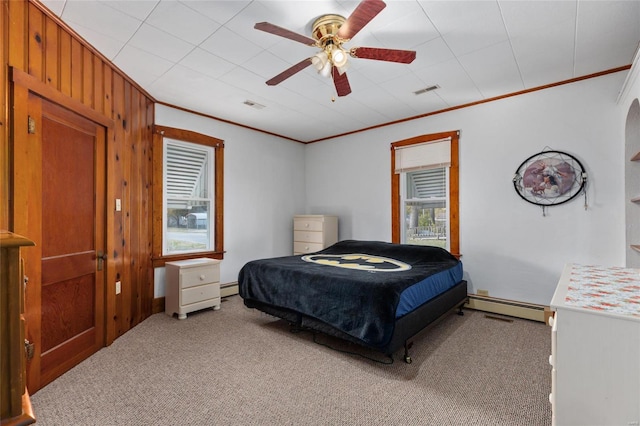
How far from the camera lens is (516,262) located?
3.71 m

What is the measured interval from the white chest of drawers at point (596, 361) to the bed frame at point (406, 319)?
3.68 ft

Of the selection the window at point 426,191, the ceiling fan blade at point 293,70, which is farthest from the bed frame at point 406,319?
the ceiling fan blade at point 293,70

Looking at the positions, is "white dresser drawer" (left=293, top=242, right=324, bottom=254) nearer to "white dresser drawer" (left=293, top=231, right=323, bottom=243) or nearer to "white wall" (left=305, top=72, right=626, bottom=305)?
"white dresser drawer" (left=293, top=231, right=323, bottom=243)

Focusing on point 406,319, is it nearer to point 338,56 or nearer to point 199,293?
point 338,56

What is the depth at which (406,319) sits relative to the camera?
101 inches

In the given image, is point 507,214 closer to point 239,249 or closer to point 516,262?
point 516,262

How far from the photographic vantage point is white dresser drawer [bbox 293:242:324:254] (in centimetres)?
518

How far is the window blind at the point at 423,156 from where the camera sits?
4262 millimetres

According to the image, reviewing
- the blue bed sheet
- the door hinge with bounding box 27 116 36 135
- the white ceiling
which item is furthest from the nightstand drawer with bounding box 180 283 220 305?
the blue bed sheet

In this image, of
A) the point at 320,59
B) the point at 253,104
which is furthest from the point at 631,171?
the point at 253,104

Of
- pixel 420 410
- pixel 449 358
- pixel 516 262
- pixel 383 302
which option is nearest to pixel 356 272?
pixel 383 302

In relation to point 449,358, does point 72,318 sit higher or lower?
higher

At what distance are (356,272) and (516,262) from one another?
2.08 m

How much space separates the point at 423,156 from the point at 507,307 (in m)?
2.19
